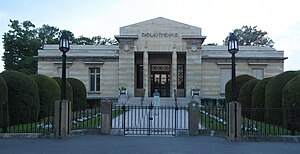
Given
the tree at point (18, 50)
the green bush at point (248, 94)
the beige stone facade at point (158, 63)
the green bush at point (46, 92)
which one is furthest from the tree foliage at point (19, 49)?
the green bush at point (248, 94)

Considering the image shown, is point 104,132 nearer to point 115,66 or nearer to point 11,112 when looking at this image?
point 11,112

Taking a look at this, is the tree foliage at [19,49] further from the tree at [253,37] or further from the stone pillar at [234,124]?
the stone pillar at [234,124]

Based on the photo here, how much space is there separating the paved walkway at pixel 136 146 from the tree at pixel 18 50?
4440cm

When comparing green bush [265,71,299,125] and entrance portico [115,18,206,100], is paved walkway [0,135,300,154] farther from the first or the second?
entrance portico [115,18,206,100]

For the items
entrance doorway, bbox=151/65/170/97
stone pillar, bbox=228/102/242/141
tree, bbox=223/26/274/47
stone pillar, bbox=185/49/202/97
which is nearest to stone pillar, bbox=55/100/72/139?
stone pillar, bbox=228/102/242/141

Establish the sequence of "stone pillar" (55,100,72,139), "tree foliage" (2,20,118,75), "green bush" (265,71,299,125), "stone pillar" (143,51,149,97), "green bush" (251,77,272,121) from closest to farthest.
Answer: "stone pillar" (55,100,72,139), "green bush" (265,71,299,125), "green bush" (251,77,272,121), "stone pillar" (143,51,149,97), "tree foliage" (2,20,118,75)

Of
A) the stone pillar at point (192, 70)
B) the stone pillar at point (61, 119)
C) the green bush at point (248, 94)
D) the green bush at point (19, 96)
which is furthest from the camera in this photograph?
the stone pillar at point (192, 70)

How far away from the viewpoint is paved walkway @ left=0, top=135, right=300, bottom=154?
9.98 metres

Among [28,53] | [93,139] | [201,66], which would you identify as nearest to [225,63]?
[201,66]

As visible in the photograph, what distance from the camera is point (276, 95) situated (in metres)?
16.9

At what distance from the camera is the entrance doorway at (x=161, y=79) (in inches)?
1625

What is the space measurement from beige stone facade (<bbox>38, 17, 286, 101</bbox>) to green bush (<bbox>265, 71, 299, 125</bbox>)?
20189 millimetres

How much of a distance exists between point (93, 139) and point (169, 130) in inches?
155

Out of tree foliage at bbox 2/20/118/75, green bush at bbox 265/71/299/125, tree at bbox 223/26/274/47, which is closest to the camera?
green bush at bbox 265/71/299/125
